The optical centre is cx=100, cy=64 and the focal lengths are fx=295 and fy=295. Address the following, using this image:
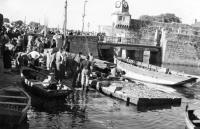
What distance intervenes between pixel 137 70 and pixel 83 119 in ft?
56.6

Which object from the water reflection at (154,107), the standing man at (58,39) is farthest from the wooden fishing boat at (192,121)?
the standing man at (58,39)

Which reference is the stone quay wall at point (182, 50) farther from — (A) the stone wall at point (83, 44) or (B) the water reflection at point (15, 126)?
(B) the water reflection at point (15, 126)

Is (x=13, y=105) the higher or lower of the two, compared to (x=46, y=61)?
lower

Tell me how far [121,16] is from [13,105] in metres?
56.2

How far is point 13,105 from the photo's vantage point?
11.2 metres

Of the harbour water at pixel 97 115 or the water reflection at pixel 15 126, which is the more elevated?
the water reflection at pixel 15 126

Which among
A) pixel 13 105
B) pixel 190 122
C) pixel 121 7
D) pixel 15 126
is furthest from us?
pixel 121 7

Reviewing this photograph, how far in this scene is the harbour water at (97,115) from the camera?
12031 millimetres

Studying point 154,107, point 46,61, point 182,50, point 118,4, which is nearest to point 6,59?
point 46,61

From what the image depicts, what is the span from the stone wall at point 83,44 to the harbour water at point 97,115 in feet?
60.1

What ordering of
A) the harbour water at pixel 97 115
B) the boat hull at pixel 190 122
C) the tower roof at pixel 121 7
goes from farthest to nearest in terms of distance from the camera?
→ the tower roof at pixel 121 7, the harbour water at pixel 97 115, the boat hull at pixel 190 122

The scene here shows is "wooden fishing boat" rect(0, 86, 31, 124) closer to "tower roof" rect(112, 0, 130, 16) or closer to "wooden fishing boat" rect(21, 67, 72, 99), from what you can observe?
"wooden fishing boat" rect(21, 67, 72, 99)

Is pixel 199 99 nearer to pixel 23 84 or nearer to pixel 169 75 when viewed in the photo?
pixel 169 75

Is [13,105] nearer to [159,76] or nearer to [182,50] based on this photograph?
[159,76]
